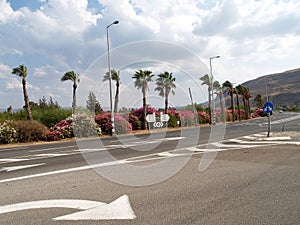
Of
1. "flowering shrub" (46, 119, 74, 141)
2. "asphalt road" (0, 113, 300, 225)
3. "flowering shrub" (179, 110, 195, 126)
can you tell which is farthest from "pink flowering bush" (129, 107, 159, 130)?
"asphalt road" (0, 113, 300, 225)

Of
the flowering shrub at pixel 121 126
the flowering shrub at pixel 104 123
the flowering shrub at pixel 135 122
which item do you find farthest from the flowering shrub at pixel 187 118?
the flowering shrub at pixel 104 123

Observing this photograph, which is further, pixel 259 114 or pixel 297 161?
pixel 259 114

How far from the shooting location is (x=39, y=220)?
13.8 feet

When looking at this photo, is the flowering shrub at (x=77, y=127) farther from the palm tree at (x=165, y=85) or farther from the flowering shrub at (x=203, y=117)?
the flowering shrub at (x=203, y=117)

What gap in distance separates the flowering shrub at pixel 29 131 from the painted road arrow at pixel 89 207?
17393 mm

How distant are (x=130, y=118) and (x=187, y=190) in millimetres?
25793

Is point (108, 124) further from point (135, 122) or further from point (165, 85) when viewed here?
point (165, 85)

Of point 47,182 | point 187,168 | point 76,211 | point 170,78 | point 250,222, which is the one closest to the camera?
point 250,222

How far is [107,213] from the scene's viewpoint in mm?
4387

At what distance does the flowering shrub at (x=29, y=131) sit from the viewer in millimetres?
20891

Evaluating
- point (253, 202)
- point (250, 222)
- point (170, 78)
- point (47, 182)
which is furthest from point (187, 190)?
point (170, 78)

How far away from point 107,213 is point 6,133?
18.5 m

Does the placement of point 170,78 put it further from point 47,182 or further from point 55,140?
point 47,182

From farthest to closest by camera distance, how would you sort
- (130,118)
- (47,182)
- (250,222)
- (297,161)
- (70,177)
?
(130,118)
(297,161)
(70,177)
(47,182)
(250,222)
